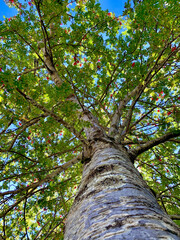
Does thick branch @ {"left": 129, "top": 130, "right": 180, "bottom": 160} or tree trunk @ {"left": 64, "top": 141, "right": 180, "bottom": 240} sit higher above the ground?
thick branch @ {"left": 129, "top": 130, "right": 180, "bottom": 160}

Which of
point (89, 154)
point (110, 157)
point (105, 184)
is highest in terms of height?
point (89, 154)

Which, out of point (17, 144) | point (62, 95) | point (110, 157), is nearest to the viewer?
point (110, 157)

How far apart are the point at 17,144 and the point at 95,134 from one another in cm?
213

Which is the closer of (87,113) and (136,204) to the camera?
(136,204)

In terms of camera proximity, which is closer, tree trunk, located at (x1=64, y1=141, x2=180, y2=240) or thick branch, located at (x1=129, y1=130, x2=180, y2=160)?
tree trunk, located at (x1=64, y1=141, x2=180, y2=240)

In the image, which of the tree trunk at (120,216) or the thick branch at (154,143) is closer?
the tree trunk at (120,216)

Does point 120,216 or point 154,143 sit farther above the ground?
point 154,143

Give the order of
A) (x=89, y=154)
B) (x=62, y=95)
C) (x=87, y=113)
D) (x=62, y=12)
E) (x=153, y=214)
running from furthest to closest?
(x=87, y=113) < (x=62, y=12) < (x=62, y=95) < (x=89, y=154) < (x=153, y=214)

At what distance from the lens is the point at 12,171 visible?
321cm

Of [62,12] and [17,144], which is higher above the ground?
[62,12]

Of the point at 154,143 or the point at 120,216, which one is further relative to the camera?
the point at 154,143

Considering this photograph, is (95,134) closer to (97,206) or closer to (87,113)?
(87,113)

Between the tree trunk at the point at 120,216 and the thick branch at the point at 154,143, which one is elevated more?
the thick branch at the point at 154,143

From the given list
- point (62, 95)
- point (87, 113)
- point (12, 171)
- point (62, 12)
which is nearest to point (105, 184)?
point (62, 95)
